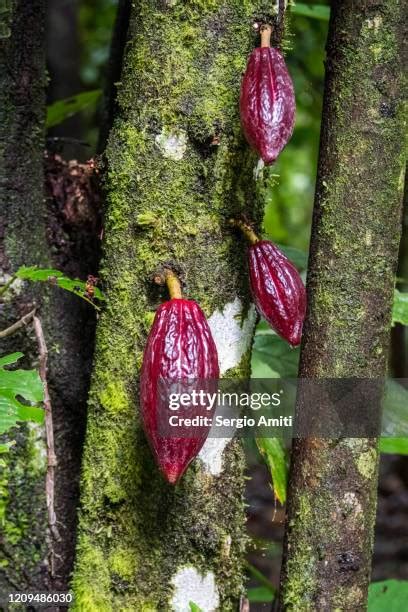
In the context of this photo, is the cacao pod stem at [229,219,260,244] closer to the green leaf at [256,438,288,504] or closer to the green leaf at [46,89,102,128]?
the green leaf at [256,438,288,504]

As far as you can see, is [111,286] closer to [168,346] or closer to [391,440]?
[168,346]

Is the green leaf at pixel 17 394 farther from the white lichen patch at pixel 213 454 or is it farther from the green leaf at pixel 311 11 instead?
the green leaf at pixel 311 11

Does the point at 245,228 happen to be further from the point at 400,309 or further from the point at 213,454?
the point at 400,309

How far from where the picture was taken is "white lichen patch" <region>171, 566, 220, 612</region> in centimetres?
110

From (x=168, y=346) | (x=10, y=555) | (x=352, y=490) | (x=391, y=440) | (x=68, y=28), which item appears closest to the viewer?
(x=168, y=346)

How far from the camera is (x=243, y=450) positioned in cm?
117

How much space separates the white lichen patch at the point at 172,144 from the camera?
3.60ft

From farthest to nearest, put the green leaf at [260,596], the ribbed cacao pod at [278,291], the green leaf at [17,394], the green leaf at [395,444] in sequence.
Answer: the green leaf at [260,596] → the green leaf at [395,444] → the ribbed cacao pod at [278,291] → the green leaf at [17,394]

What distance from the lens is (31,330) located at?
127 cm

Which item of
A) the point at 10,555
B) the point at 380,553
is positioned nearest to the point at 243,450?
the point at 10,555

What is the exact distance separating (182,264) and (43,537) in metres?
0.54

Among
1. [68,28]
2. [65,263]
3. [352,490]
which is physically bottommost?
[352,490]

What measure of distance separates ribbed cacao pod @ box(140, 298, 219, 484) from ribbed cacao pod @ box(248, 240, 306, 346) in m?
0.13

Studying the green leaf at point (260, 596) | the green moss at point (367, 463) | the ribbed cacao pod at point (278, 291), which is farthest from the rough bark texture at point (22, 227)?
the green leaf at point (260, 596)
